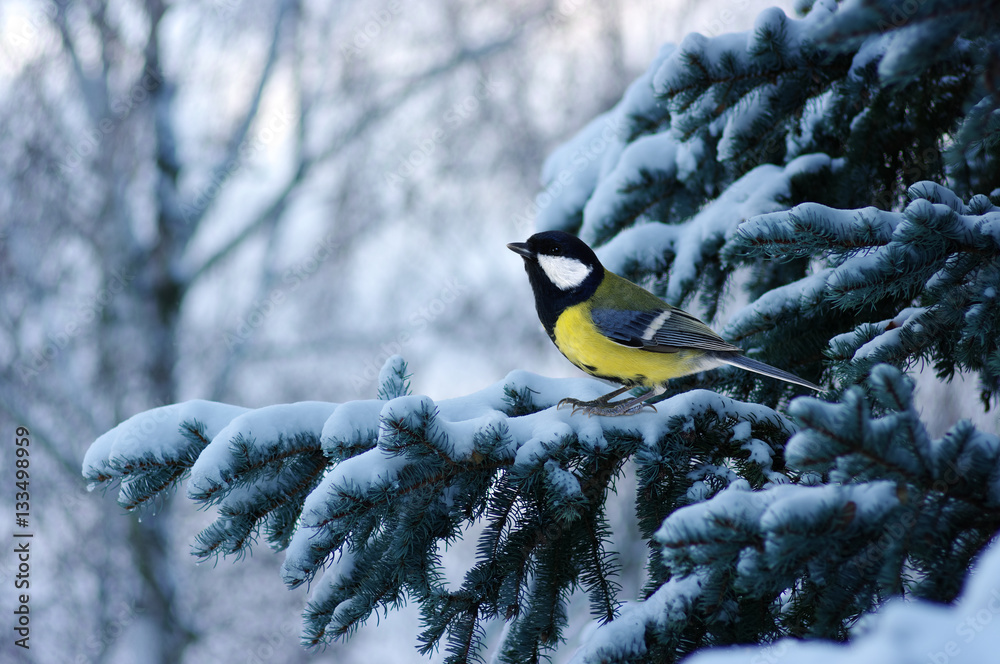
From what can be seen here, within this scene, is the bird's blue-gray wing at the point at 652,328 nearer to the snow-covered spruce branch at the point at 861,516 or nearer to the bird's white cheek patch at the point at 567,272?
the bird's white cheek patch at the point at 567,272

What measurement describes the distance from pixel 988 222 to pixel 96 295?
7.66 m

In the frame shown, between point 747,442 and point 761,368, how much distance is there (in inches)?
17.1

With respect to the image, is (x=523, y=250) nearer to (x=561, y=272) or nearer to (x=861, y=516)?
(x=561, y=272)

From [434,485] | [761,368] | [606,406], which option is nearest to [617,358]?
[606,406]

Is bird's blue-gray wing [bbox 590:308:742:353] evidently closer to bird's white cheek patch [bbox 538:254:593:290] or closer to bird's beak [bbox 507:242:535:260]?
bird's white cheek patch [bbox 538:254:593:290]

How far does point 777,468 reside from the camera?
161 cm

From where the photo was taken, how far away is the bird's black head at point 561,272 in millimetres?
2336

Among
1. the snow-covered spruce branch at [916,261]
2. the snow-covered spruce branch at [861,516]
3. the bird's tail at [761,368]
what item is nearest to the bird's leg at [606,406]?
the bird's tail at [761,368]

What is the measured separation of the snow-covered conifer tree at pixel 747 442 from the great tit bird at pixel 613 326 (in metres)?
0.14

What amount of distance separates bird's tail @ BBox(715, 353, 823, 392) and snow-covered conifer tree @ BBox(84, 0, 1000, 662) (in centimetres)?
11

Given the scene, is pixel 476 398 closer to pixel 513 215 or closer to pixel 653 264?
pixel 653 264

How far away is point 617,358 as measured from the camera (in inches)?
86.0

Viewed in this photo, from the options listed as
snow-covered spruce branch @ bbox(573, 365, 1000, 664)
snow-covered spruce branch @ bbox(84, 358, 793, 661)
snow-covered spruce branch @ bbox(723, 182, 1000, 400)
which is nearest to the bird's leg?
snow-covered spruce branch @ bbox(84, 358, 793, 661)

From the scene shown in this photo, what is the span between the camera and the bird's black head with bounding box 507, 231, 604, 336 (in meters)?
2.34
